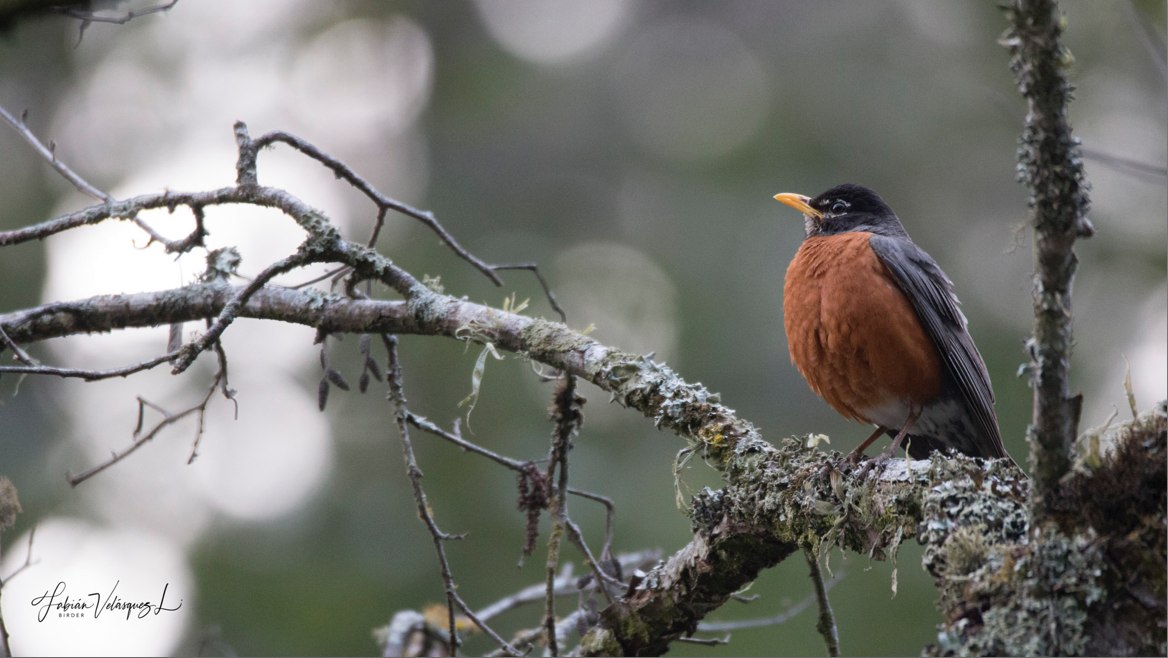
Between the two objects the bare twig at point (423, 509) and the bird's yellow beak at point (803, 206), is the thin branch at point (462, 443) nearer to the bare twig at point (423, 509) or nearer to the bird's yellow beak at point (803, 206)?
the bare twig at point (423, 509)

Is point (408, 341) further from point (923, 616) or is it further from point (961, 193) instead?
point (961, 193)

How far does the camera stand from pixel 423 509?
101 inches

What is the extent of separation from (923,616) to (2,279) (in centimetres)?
1024

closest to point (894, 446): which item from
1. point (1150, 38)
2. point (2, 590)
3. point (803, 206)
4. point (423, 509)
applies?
point (1150, 38)

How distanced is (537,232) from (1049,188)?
30.8 ft

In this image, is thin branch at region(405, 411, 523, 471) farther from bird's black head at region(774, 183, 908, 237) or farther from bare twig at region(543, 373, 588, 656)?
bird's black head at region(774, 183, 908, 237)

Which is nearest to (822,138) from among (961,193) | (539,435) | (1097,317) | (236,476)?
(961,193)

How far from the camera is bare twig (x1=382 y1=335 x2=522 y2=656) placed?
7.98 feet

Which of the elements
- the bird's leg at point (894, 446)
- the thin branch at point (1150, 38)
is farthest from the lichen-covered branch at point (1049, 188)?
the thin branch at point (1150, 38)

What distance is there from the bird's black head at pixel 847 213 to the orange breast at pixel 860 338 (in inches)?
29.8

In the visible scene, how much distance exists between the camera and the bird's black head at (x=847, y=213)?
13.9 ft

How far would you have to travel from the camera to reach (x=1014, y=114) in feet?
6.96

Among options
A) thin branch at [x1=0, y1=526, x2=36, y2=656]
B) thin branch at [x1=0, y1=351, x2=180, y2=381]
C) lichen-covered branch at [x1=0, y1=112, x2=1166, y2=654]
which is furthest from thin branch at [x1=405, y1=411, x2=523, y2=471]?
thin branch at [x1=0, y1=526, x2=36, y2=656]

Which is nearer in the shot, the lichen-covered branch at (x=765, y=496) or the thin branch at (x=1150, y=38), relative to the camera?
the lichen-covered branch at (x=765, y=496)
